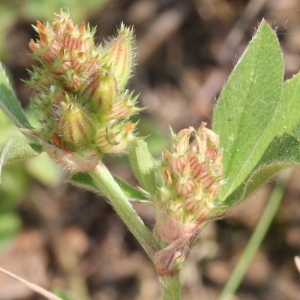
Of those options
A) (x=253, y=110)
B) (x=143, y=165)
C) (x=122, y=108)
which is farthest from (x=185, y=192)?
(x=253, y=110)

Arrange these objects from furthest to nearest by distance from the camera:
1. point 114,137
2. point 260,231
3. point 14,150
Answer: point 260,231 < point 114,137 < point 14,150

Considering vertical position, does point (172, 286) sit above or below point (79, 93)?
below

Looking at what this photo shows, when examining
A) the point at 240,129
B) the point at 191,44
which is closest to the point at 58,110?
the point at 240,129

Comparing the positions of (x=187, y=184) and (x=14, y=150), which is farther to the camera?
(x=187, y=184)

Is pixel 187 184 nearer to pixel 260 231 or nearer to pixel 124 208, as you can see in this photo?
pixel 124 208

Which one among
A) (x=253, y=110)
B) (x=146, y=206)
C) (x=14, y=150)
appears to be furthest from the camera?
(x=146, y=206)

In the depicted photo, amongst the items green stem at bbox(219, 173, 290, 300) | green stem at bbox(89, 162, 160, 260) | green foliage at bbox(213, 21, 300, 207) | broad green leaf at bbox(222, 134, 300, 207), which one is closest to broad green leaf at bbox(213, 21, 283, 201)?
green foliage at bbox(213, 21, 300, 207)

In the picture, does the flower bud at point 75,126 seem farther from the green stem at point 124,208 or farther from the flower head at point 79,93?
the green stem at point 124,208

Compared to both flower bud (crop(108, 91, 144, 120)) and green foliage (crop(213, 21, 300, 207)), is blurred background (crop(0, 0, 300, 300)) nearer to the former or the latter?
green foliage (crop(213, 21, 300, 207))
